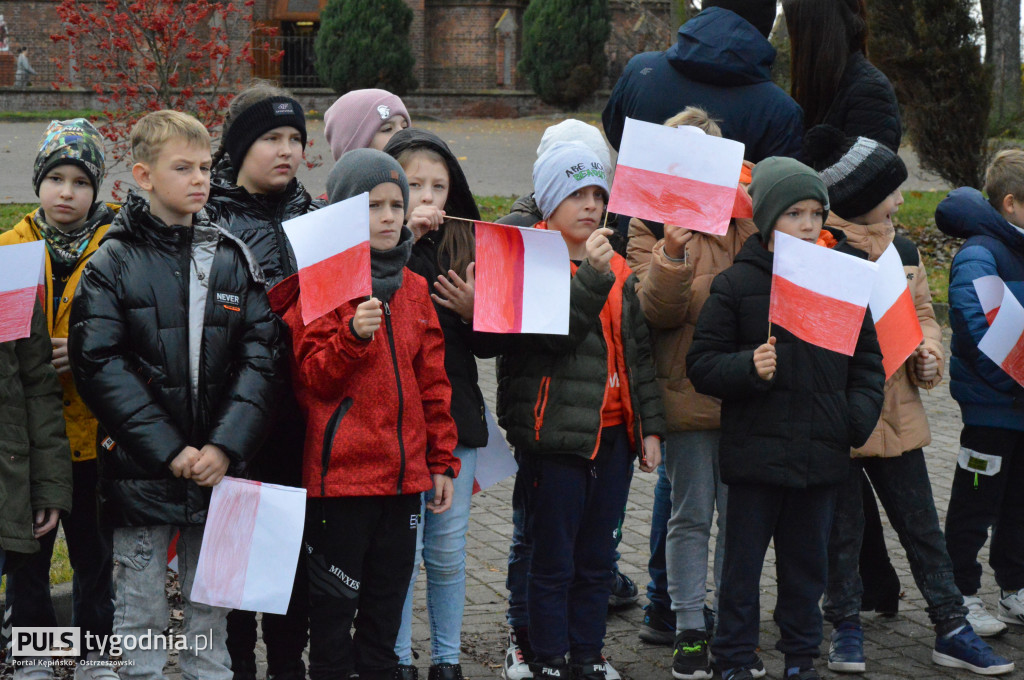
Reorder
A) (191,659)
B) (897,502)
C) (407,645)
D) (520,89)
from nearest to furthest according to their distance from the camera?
(191,659)
(407,645)
(897,502)
(520,89)

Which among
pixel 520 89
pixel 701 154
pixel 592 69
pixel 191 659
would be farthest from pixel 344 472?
pixel 520 89

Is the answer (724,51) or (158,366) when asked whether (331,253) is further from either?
(724,51)

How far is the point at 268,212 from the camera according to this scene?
4.11m

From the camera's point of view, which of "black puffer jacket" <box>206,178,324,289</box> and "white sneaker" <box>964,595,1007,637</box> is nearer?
"black puffer jacket" <box>206,178,324,289</box>

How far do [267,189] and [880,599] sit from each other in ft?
9.57

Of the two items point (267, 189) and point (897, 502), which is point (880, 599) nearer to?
point (897, 502)

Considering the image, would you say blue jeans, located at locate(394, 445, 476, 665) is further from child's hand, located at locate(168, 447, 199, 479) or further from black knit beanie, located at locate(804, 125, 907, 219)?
black knit beanie, located at locate(804, 125, 907, 219)

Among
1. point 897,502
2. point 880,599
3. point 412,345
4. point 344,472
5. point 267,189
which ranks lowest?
point 880,599

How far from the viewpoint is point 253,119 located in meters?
4.07

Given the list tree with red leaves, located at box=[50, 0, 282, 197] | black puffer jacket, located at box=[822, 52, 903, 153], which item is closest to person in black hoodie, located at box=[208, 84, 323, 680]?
black puffer jacket, located at box=[822, 52, 903, 153]

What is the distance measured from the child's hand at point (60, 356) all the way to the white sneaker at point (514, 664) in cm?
182

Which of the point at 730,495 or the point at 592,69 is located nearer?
Result: the point at 730,495

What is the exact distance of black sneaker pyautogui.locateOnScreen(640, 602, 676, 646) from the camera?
4.62 meters

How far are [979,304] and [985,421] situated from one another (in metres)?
0.47
